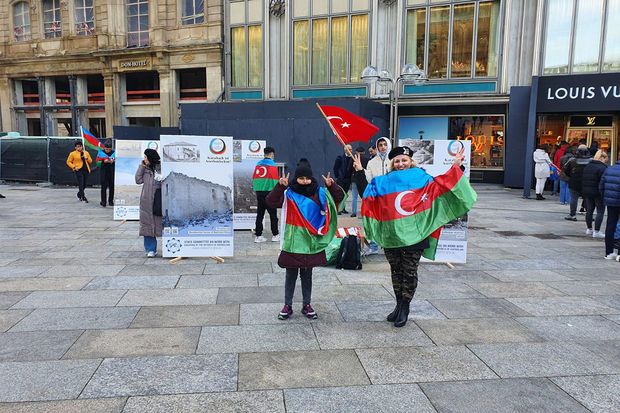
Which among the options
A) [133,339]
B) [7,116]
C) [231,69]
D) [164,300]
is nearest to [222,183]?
[164,300]

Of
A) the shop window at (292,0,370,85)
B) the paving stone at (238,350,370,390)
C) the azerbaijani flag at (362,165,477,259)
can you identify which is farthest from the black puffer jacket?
the shop window at (292,0,370,85)

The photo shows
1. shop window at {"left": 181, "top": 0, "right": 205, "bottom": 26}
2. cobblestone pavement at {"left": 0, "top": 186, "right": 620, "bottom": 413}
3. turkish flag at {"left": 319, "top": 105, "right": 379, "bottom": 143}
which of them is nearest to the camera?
cobblestone pavement at {"left": 0, "top": 186, "right": 620, "bottom": 413}

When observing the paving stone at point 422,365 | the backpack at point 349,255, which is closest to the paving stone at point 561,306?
the paving stone at point 422,365

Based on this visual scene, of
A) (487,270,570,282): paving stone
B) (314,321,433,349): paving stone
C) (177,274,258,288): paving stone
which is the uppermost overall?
(314,321,433,349): paving stone

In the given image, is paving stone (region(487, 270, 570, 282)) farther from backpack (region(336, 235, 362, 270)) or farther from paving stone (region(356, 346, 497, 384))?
paving stone (region(356, 346, 497, 384))

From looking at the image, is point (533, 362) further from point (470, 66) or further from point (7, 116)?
point (7, 116)

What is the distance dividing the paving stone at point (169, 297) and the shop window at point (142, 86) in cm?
2576

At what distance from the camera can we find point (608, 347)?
4.62m

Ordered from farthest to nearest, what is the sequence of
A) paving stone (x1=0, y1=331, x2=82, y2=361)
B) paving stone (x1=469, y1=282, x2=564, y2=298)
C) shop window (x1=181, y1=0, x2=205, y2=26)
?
shop window (x1=181, y1=0, x2=205, y2=26)
paving stone (x1=469, y1=282, x2=564, y2=298)
paving stone (x1=0, y1=331, x2=82, y2=361)

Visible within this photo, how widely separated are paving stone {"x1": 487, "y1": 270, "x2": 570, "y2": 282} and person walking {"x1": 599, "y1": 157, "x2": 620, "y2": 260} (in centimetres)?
176

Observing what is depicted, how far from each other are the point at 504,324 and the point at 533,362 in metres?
0.95

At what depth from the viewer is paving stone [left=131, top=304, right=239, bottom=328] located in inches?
203

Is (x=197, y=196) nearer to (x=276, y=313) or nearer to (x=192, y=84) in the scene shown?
(x=276, y=313)

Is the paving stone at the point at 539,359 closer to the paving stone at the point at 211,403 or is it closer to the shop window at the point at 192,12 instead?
the paving stone at the point at 211,403
